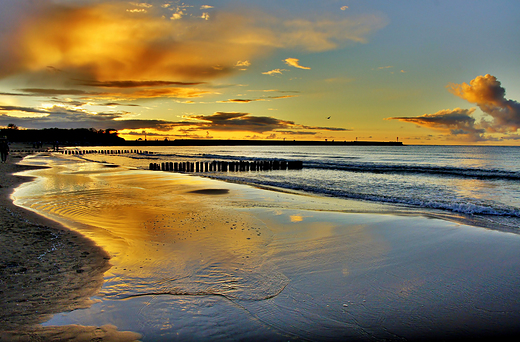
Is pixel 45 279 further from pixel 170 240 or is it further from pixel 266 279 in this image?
pixel 266 279

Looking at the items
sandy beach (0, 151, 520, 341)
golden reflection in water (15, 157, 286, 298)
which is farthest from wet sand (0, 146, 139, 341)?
golden reflection in water (15, 157, 286, 298)

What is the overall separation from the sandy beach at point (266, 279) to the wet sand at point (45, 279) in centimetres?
2

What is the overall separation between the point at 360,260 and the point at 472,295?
185 cm

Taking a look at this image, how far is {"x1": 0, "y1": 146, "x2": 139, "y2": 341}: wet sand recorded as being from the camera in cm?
330

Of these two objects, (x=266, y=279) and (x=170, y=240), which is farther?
(x=170, y=240)

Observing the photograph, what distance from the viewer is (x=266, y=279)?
15.8 ft

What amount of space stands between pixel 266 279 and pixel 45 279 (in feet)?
11.4

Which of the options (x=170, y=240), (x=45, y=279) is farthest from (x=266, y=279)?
(x=45, y=279)

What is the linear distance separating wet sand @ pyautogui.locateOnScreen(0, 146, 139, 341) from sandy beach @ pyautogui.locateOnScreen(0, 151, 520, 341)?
23 millimetres

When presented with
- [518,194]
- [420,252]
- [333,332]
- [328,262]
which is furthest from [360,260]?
[518,194]

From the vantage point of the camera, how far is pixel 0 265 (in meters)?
4.82

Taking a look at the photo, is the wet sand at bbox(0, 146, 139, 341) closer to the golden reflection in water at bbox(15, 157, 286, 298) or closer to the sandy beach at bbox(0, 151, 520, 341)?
the sandy beach at bbox(0, 151, 520, 341)

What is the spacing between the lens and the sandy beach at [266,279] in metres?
3.56

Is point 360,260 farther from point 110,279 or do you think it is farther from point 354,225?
point 110,279
